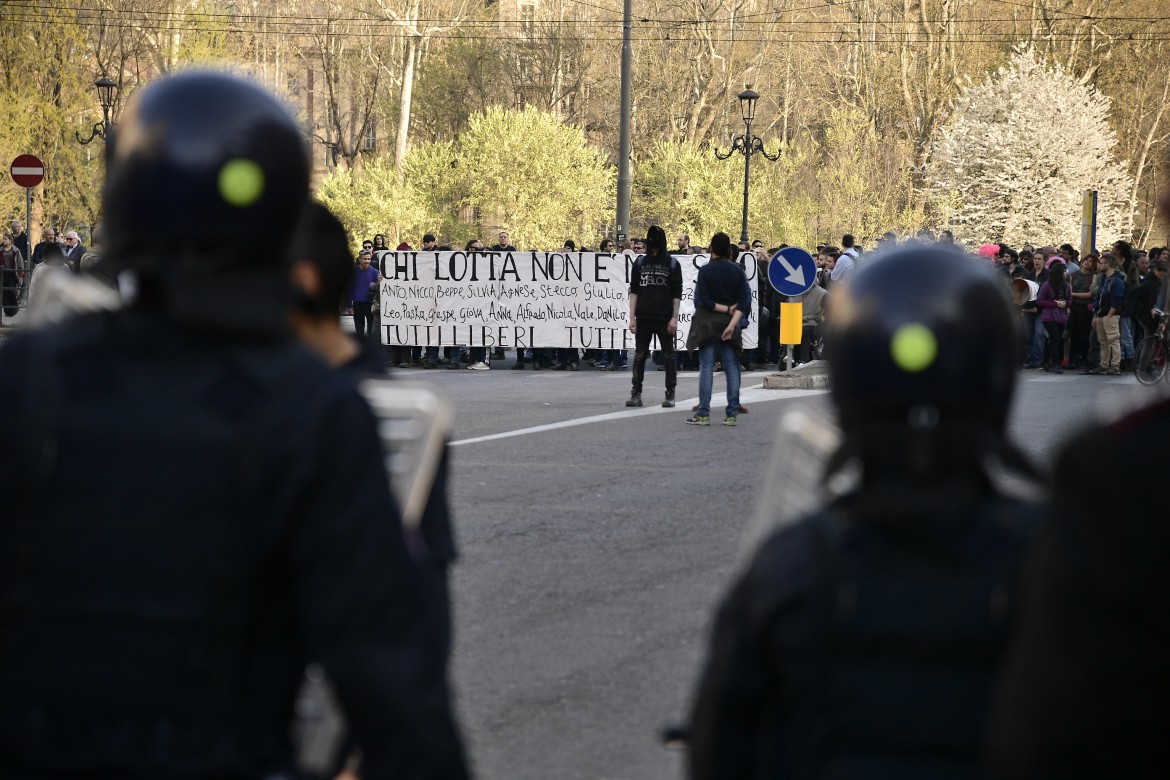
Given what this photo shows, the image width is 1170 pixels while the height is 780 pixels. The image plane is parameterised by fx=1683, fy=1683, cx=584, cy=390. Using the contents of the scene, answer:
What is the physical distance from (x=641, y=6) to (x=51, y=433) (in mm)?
64386

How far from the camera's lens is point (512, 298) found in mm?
A: 24000

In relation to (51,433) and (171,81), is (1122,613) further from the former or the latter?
(171,81)

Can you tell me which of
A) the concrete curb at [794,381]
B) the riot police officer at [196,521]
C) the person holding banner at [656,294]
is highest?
the riot police officer at [196,521]

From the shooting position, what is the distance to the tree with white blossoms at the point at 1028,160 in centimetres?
5003

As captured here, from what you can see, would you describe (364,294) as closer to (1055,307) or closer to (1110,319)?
(1055,307)

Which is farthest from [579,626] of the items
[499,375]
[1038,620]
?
[499,375]

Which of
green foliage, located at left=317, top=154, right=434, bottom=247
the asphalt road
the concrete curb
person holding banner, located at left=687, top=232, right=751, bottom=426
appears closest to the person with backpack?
the concrete curb

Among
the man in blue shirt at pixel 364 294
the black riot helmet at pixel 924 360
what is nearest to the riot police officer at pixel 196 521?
the black riot helmet at pixel 924 360

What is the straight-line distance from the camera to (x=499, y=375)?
22.0 meters

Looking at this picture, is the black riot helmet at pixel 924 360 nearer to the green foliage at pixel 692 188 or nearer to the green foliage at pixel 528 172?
the green foliage at pixel 528 172

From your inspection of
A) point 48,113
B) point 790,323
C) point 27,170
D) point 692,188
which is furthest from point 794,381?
point 692,188

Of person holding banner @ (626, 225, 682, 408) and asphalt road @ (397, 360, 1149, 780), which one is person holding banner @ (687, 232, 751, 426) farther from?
person holding banner @ (626, 225, 682, 408)

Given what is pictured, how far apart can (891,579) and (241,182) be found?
0.87 metres

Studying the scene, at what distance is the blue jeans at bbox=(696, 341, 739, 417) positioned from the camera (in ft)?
46.9
